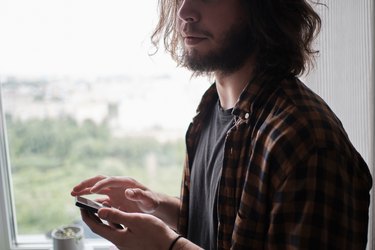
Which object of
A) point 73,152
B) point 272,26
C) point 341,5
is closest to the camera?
point 272,26

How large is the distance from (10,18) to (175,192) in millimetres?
811

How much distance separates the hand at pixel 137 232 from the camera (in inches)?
28.6

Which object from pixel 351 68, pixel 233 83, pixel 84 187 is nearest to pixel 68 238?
pixel 84 187

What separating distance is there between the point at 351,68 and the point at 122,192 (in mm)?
639

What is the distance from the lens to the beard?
32.4 inches

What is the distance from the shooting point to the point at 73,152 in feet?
4.57

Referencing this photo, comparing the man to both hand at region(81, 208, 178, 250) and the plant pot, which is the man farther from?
A: the plant pot

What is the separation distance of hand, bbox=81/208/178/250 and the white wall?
0.50 metres

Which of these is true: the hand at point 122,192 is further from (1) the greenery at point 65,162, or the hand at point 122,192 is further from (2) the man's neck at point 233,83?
(1) the greenery at point 65,162

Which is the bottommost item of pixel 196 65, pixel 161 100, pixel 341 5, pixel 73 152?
pixel 73 152

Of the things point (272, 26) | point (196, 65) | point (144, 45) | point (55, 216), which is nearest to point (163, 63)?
point (144, 45)

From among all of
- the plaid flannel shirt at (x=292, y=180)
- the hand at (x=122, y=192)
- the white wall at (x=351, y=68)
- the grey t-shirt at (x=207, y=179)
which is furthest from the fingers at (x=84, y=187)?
the white wall at (x=351, y=68)

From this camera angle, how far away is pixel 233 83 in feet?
2.84

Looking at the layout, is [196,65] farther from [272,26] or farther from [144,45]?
[144,45]
